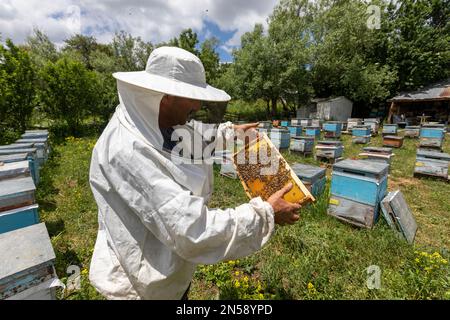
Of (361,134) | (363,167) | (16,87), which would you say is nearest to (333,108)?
(361,134)

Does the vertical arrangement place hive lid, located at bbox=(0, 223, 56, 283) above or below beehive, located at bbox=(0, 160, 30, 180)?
below

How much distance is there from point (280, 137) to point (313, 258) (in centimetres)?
581

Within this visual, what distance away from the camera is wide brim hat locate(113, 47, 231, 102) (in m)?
1.08

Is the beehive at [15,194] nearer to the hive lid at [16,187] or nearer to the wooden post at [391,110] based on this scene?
the hive lid at [16,187]

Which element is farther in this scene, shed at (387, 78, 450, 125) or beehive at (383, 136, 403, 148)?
shed at (387, 78, 450, 125)

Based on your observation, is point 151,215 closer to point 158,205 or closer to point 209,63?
point 158,205

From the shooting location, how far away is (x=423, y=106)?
19000 millimetres

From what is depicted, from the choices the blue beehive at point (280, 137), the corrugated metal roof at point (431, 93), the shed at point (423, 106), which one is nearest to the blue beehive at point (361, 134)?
the blue beehive at point (280, 137)

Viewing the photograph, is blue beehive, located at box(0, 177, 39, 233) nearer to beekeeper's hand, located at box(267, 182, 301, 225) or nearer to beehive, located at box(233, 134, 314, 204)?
beehive, located at box(233, 134, 314, 204)

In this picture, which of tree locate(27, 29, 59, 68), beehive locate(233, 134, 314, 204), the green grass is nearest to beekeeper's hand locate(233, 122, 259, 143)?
beehive locate(233, 134, 314, 204)

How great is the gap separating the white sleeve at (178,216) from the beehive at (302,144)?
24.3 feet

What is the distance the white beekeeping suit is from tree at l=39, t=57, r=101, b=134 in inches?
534

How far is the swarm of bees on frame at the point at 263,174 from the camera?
181 cm
